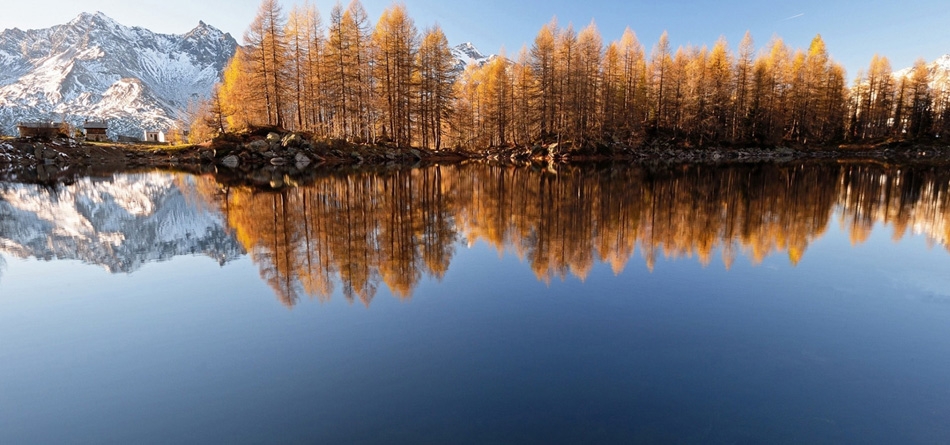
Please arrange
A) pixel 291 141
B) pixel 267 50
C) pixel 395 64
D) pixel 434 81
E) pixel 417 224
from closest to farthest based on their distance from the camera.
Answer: pixel 417 224
pixel 291 141
pixel 267 50
pixel 395 64
pixel 434 81

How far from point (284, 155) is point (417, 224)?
36.6 m

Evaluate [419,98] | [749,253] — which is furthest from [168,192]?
[419,98]

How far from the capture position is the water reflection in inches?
A: 399

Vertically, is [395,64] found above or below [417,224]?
above

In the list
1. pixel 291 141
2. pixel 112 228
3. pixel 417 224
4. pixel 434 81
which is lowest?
pixel 112 228

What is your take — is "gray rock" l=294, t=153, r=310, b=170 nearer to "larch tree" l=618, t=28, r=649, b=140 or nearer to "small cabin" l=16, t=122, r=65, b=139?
"small cabin" l=16, t=122, r=65, b=139

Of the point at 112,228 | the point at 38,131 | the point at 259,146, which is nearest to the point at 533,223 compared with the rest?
the point at 112,228

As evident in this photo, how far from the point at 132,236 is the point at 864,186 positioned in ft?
121

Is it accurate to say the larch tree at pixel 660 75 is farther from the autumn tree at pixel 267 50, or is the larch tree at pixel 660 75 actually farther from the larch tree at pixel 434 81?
the autumn tree at pixel 267 50

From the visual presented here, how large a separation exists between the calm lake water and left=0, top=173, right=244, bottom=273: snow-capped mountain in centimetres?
14

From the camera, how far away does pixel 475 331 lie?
6.68m

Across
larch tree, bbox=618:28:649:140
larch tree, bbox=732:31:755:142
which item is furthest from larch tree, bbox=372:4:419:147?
larch tree, bbox=732:31:755:142

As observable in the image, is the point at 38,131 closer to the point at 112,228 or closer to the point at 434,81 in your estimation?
the point at 434,81

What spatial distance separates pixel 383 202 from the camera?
1948 centimetres
